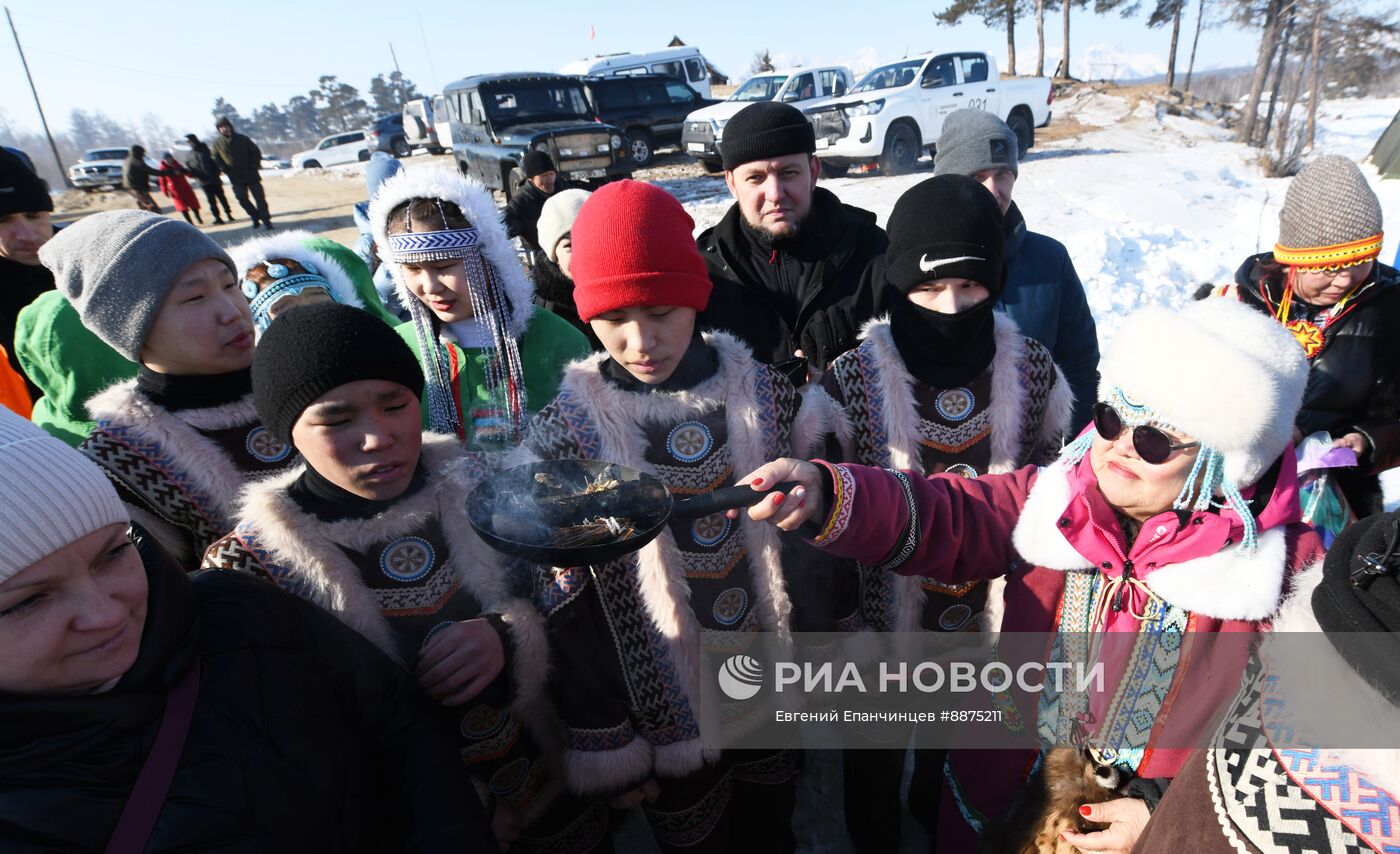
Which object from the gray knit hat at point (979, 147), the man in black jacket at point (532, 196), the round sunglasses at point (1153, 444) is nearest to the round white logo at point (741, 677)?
the round sunglasses at point (1153, 444)

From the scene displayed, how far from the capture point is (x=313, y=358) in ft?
5.25

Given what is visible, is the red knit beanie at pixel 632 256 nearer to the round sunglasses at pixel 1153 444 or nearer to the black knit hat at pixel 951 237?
the black knit hat at pixel 951 237

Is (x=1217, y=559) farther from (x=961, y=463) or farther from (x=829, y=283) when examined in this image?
(x=829, y=283)

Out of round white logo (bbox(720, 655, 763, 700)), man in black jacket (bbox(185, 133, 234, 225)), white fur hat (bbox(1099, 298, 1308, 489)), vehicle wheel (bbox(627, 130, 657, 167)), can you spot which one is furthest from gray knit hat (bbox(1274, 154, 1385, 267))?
man in black jacket (bbox(185, 133, 234, 225))

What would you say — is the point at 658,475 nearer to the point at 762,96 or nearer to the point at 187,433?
the point at 187,433

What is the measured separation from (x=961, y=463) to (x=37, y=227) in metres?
5.12

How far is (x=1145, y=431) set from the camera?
141cm

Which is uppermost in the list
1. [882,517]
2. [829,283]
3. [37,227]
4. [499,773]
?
[37,227]

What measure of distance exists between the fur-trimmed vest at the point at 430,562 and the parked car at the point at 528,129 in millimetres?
11043

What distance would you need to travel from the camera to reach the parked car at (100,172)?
84.0 ft

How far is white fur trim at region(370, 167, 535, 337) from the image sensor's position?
2.55 metres

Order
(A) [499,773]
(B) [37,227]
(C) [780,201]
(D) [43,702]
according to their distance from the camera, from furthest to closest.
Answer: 1. (B) [37,227]
2. (C) [780,201]
3. (A) [499,773]
4. (D) [43,702]

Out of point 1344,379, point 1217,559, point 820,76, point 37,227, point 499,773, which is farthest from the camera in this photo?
point 820,76

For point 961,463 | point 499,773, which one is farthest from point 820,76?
point 499,773
